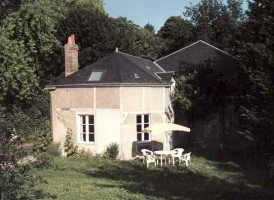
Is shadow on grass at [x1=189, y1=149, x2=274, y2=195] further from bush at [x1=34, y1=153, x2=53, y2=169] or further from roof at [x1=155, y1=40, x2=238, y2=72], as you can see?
bush at [x1=34, y1=153, x2=53, y2=169]

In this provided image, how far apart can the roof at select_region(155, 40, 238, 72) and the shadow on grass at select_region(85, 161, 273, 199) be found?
10.3 metres

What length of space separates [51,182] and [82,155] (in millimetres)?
7767

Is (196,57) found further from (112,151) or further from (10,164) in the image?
(10,164)

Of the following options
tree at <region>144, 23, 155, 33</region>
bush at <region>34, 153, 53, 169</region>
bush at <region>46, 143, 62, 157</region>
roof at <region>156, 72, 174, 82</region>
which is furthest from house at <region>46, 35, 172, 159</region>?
tree at <region>144, 23, 155, 33</region>

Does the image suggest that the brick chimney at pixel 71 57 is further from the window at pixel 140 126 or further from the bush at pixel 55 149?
the window at pixel 140 126

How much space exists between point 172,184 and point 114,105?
7.93 metres

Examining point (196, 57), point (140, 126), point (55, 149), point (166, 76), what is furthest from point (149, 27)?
point (55, 149)

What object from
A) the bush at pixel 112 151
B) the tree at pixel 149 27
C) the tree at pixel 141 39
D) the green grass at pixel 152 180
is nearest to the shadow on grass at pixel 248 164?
the green grass at pixel 152 180

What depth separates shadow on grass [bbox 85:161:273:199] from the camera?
12.9m

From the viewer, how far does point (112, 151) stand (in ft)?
70.9

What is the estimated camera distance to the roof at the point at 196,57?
26.7 m

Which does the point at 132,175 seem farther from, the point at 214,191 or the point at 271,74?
the point at 271,74

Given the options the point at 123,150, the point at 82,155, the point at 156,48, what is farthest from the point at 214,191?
the point at 156,48

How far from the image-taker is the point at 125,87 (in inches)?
861
